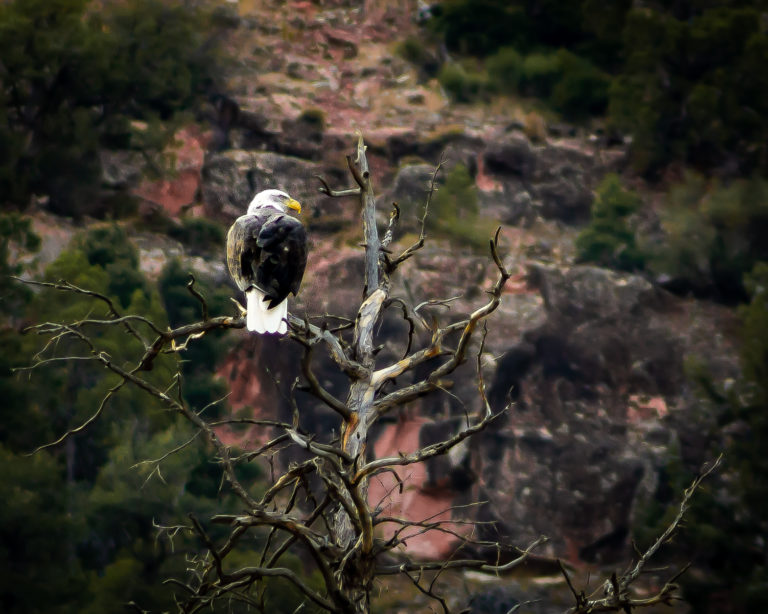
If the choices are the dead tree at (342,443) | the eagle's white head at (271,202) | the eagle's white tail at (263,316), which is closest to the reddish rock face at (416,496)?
the eagle's white head at (271,202)

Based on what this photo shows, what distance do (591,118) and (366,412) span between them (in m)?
30.6

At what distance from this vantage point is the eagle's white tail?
24.2 feet

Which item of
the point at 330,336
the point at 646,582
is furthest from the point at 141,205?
the point at 330,336

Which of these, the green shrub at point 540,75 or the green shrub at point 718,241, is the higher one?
the green shrub at point 540,75

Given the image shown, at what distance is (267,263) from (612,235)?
77.1 feet

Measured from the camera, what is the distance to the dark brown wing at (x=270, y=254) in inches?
308

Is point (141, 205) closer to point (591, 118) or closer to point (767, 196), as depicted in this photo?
point (591, 118)

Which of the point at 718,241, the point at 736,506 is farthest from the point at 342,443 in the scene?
the point at 718,241

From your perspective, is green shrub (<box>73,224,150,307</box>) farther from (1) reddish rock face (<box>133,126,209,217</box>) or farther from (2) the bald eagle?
(2) the bald eagle

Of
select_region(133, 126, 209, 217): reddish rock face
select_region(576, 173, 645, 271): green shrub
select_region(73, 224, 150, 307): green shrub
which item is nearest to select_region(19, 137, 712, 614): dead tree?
select_region(73, 224, 150, 307): green shrub

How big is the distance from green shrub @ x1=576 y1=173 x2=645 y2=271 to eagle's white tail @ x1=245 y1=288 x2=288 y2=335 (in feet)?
76.5

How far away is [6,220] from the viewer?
918 inches

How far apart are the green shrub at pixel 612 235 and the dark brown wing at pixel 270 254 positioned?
2271 cm

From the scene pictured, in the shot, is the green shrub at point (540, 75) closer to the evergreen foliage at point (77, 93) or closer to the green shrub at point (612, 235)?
the green shrub at point (612, 235)
